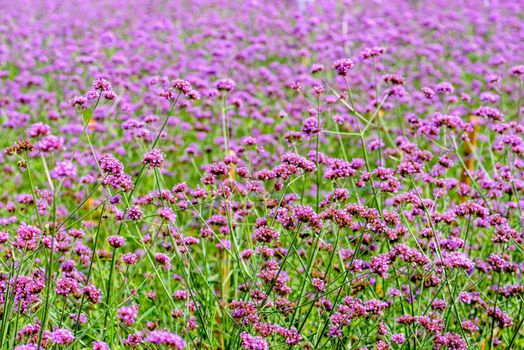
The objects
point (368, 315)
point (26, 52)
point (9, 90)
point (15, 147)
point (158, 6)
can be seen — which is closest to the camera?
point (15, 147)

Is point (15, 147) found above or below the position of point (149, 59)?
above

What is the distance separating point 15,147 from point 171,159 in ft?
11.1

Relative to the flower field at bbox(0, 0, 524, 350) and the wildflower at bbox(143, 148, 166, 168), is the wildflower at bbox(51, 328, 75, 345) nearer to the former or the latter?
the flower field at bbox(0, 0, 524, 350)

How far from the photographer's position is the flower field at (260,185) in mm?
2521

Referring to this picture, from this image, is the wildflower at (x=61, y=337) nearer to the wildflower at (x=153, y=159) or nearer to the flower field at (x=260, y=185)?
the flower field at (x=260, y=185)

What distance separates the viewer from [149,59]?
8.88 m

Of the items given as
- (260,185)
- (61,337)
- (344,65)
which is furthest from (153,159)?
(344,65)

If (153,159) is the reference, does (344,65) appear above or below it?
above

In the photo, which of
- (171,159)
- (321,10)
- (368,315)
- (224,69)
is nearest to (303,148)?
(171,159)

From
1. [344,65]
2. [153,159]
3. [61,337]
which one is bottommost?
[61,337]

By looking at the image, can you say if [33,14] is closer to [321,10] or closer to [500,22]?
[321,10]

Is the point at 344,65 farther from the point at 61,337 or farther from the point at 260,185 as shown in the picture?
the point at 61,337

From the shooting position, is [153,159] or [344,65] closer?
[153,159]

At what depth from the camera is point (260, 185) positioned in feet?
10.8
